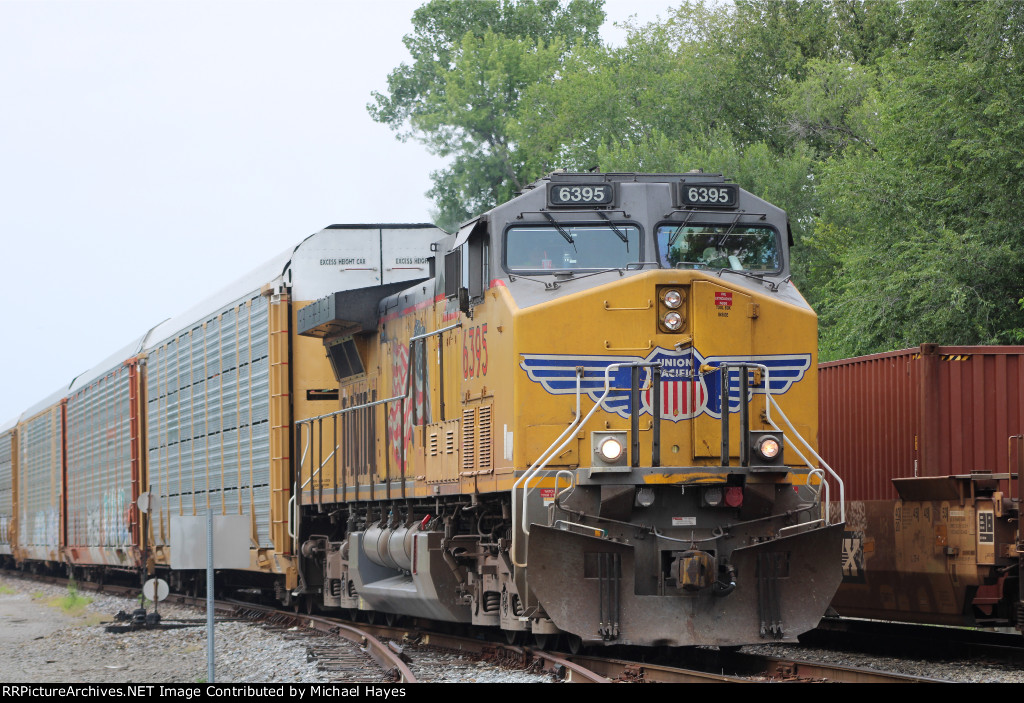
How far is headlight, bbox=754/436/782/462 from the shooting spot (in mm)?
10359

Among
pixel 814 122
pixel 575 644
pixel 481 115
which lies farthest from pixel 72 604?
pixel 481 115

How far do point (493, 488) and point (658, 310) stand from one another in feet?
6.78

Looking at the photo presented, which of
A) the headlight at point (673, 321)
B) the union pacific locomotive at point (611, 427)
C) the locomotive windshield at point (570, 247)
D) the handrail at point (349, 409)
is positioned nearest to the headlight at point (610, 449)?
the union pacific locomotive at point (611, 427)

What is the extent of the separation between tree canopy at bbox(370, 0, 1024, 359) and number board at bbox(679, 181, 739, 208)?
5614mm

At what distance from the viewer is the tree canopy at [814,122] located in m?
22.7

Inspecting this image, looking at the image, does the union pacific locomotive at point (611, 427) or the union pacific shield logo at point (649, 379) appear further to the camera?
the union pacific shield logo at point (649, 379)

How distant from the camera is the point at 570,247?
11.0m

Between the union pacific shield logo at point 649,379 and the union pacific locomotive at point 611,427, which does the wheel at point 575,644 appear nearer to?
the union pacific locomotive at point 611,427

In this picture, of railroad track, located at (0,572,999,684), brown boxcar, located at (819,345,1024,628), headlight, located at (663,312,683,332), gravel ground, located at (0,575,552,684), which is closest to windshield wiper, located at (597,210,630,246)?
headlight, located at (663,312,683,332)

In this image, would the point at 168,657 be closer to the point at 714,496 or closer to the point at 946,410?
the point at 714,496

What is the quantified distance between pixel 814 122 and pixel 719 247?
94.5 feet

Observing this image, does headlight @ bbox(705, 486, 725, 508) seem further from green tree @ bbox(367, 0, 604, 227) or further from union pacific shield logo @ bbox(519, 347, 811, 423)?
green tree @ bbox(367, 0, 604, 227)

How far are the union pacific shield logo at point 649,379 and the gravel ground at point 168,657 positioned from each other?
7.58 ft

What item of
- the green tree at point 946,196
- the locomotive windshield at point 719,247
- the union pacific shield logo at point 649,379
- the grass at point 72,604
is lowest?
the grass at point 72,604
